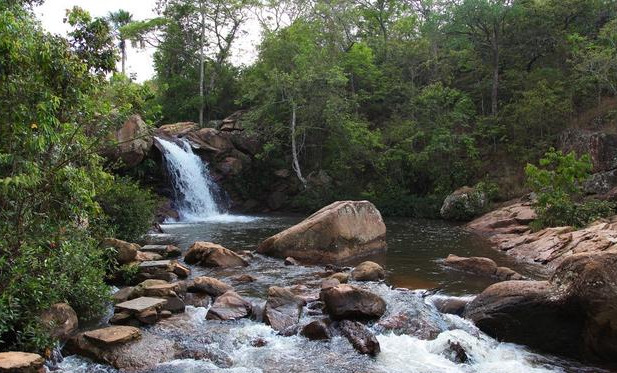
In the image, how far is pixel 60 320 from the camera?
7.60 metres

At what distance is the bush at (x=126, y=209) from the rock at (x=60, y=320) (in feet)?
21.8

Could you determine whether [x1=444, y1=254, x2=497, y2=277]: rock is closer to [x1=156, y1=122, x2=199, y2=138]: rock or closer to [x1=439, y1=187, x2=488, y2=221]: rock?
[x1=439, y1=187, x2=488, y2=221]: rock

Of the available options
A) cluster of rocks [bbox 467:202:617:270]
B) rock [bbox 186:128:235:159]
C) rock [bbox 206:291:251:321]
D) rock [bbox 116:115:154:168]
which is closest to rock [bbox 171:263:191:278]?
rock [bbox 206:291:251:321]

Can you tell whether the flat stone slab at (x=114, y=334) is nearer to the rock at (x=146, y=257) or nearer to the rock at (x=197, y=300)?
the rock at (x=197, y=300)

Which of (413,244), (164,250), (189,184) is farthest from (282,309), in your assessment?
(189,184)

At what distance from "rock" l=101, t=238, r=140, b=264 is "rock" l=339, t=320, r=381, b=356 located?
5887 millimetres

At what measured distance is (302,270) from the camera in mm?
12555

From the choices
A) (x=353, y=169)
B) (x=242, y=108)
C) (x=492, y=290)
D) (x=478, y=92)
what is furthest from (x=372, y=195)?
(x=492, y=290)

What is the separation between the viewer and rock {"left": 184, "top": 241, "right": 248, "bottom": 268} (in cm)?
1279

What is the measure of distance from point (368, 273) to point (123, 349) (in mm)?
5905

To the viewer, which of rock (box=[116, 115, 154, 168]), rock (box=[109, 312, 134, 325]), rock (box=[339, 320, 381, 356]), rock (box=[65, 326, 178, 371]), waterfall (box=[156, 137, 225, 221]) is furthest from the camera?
waterfall (box=[156, 137, 225, 221])

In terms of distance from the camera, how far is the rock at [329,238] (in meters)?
13.9

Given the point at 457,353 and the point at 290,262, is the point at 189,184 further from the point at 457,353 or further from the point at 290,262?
the point at 457,353

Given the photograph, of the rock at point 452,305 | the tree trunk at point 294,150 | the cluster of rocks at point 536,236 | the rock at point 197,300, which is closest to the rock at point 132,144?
the tree trunk at point 294,150
